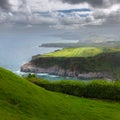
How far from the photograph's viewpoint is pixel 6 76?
29.1m

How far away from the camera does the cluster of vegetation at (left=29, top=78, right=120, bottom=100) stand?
42.1 m

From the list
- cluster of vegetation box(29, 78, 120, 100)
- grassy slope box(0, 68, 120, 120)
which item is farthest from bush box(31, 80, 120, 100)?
grassy slope box(0, 68, 120, 120)

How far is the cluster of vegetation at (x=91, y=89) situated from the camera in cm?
4206

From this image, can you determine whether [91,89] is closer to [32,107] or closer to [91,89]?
[91,89]

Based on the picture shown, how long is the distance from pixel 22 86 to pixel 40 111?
4.27 m

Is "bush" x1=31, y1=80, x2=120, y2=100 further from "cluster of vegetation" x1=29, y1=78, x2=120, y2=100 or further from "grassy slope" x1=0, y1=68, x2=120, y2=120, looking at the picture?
"grassy slope" x1=0, y1=68, x2=120, y2=120

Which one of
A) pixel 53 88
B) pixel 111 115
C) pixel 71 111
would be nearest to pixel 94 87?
pixel 53 88

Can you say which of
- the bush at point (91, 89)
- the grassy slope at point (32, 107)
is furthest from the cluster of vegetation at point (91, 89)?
the grassy slope at point (32, 107)

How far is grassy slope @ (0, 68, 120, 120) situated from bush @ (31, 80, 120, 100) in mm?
10809

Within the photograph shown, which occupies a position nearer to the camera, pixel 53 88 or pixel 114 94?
pixel 114 94

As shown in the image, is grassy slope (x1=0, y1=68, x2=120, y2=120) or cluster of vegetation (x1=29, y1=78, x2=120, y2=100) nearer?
grassy slope (x1=0, y1=68, x2=120, y2=120)

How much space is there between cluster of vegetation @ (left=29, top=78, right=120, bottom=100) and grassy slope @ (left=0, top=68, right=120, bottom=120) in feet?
35.5

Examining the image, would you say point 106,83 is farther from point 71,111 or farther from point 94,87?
point 71,111

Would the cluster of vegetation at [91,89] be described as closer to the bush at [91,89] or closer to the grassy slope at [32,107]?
the bush at [91,89]
